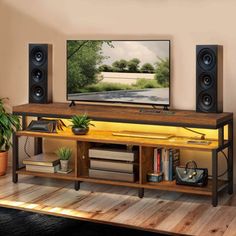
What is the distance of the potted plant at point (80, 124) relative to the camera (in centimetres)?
526

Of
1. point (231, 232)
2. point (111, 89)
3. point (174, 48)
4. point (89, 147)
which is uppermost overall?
point (174, 48)

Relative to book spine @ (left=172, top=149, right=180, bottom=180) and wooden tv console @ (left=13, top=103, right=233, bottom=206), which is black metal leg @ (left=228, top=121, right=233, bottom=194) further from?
book spine @ (left=172, top=149, right=180, bottom=180)

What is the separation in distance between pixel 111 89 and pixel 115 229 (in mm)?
1609

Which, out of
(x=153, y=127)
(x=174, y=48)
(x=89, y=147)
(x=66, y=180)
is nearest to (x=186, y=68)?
(x=174, y=48)

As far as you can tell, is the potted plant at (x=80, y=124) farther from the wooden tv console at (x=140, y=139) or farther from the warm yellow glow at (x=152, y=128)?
the warm yellow glow at (x=152, y=128)

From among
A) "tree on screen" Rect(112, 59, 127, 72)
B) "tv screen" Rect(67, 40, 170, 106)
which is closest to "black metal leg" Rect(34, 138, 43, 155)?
"tv screen" Rect(67, 40, 170, 106)

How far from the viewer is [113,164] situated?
5.24m

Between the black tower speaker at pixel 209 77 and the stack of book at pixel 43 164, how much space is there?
1.38 m

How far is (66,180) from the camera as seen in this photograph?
5.66m

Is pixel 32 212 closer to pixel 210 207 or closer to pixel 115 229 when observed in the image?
pixel 115 229

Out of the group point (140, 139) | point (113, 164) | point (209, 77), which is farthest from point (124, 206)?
point (209, 77)

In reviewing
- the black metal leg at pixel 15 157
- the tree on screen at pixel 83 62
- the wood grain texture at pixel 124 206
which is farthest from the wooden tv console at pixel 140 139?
the tree on screen at pixel 83 62

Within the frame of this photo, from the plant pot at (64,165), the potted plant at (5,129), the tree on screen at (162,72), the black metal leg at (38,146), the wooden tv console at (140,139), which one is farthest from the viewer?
the black metal leg at (38,146)

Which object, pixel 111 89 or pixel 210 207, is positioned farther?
pixel 111 89
